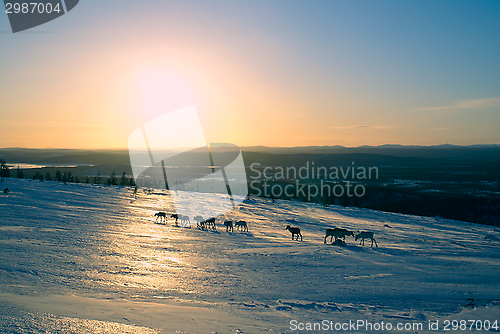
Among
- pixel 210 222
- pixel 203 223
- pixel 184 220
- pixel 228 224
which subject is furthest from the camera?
pixel 184 220

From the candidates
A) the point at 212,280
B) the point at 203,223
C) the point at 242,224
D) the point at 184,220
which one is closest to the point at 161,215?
the point at 184,220

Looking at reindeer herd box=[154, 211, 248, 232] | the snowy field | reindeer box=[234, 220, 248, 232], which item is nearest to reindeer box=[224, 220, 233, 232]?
reindeer herd box=[154, 211, 248, 232]

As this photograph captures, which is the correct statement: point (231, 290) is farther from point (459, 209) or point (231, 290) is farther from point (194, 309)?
point (459, 209)

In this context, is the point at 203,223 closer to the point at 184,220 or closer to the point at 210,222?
the point at 210,222

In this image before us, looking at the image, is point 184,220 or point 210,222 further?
point 184,220

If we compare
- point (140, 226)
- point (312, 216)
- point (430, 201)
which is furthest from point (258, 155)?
point (140, 226)

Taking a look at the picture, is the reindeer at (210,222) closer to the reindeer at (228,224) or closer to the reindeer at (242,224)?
the reindeer at (228,224)

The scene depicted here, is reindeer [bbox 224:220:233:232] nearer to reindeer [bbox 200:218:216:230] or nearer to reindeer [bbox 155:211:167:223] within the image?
reindeer [bbox 200:218:216:230]

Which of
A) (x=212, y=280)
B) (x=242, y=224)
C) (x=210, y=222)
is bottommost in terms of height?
(x=242, y=224)

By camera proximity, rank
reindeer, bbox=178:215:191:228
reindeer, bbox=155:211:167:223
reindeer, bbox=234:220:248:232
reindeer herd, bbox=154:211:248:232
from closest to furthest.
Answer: reindeer herd, bbox=154:211:248:232, reindeer, bbox=234:220:248:232, reindeer, bbox=178:215:191:228, reindeer, bbox=155:211:167:223
